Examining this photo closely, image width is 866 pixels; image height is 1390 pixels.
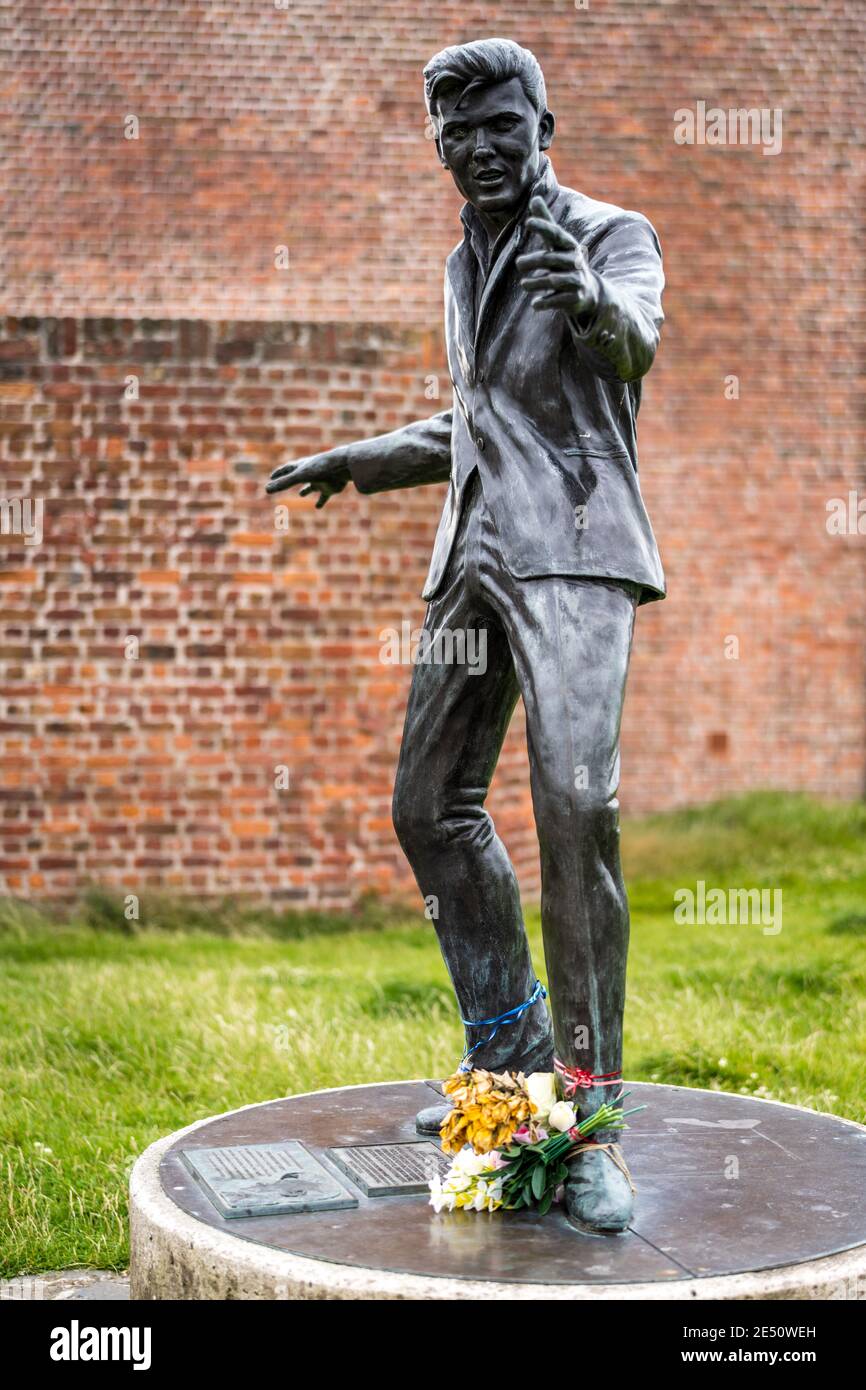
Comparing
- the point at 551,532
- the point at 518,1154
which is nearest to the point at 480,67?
the point at 551,532

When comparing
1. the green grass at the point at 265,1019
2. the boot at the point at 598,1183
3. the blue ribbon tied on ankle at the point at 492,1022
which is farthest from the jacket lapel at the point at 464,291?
the green grass at the point at 265,1019

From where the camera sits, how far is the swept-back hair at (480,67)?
10.7ft

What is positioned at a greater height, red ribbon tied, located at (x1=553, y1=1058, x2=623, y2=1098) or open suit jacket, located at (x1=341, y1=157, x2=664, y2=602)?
open suit jacket, located at (x1=341, y1=157, x2=664, y2=602)

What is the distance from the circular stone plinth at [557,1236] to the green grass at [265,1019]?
3.52 ft

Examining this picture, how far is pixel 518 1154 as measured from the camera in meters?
3.31

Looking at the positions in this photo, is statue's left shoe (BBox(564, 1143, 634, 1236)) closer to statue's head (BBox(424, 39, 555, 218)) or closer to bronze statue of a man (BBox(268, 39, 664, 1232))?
bronze statue of a man (BBox(268, 39, 664, 1232))

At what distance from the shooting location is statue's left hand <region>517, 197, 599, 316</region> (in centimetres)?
289

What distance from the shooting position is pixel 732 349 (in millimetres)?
12133

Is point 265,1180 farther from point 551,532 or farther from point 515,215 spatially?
point 515,215

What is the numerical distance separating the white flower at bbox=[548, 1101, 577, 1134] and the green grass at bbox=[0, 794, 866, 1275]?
5.32 ft

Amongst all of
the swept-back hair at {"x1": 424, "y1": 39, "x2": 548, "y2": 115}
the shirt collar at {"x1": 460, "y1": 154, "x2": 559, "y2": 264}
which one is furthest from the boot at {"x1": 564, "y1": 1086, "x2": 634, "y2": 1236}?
the swept-back hair at {"x1": 424, "y1": 39, "x2": 548, "y2": 115}

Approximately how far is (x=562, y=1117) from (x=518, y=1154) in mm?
131

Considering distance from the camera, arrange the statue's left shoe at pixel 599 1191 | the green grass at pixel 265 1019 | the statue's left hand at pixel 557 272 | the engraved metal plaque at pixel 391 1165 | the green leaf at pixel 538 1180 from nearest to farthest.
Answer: the statue's left hand at pixel 557 272 < the statue's left shoe at pixel 599 1191 < the green leaf at pixel 538 1180 < the engraved metal plaque at pixel 391 1165 < the green grass at pixel 265 1019

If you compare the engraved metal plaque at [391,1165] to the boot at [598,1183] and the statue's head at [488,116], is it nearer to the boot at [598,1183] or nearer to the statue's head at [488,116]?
the boot at [598,1183]
